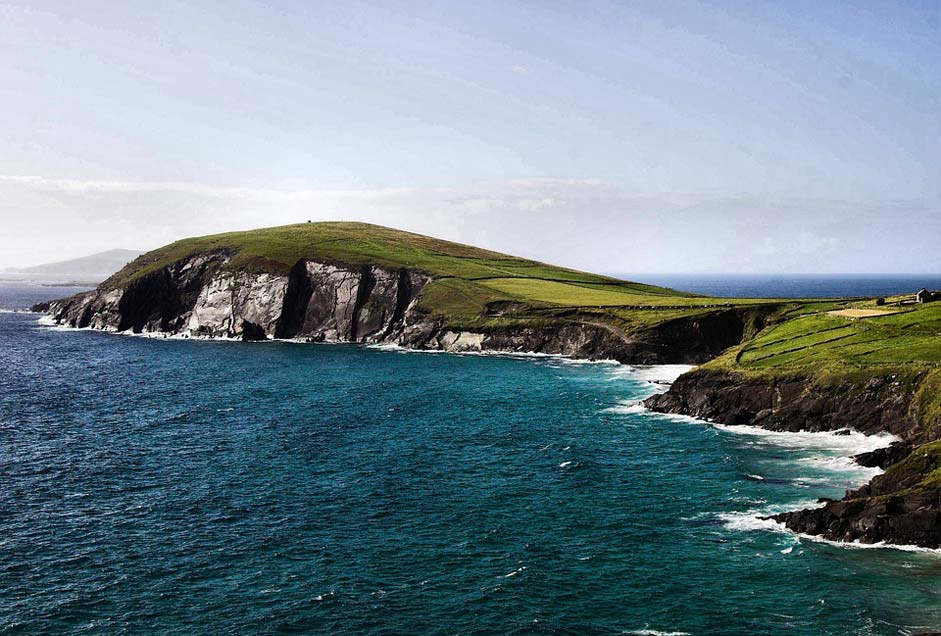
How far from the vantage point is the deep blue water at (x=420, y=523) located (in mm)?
48125

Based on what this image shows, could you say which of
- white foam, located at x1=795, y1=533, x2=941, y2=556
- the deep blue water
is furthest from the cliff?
the deep blue water

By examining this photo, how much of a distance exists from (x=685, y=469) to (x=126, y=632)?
54.7 meters

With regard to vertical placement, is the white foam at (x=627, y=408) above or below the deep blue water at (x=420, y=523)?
above

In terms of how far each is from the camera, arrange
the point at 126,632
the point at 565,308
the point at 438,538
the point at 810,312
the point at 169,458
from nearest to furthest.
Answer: the point at 126,632, the point at 438,538, the point at 169,458, the point at 810,312, the point at 565,308

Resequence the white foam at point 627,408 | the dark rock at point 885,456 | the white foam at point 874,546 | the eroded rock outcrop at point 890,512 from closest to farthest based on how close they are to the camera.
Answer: the white foam at point 874,546 → the eroded rock outcrop at point 890,512 → the dark rock at point 885,456 → the white foam at point 627,408

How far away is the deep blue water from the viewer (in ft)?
158

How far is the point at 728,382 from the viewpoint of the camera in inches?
4252

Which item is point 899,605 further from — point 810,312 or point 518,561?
point 810,312

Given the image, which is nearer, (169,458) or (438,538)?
(438,538)

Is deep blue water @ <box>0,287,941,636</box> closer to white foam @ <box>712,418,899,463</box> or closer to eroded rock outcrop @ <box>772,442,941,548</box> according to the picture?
white foam @ <box>712,418,899,463</box>

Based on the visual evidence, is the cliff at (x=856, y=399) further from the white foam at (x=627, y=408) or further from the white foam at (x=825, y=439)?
the white foam at (x=627, y=408)

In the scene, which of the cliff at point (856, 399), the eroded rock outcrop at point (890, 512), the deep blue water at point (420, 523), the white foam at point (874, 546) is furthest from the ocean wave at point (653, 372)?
A: the white foam at point (874, 546)

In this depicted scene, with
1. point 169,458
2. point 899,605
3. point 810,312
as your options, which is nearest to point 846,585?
point 899,605

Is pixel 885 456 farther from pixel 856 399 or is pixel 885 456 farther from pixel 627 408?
pixel 627 408
